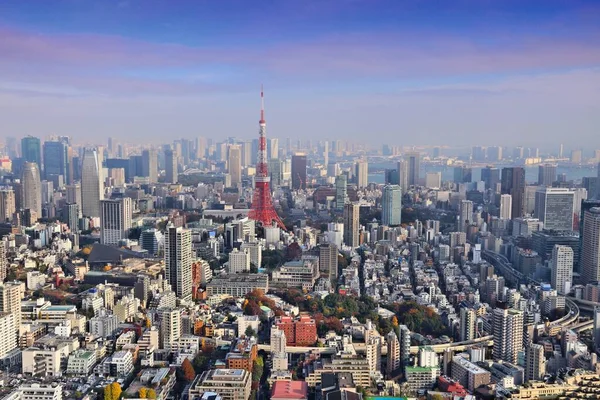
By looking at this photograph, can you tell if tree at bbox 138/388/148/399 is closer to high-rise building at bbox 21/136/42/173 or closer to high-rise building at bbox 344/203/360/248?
high-rise building at bbox 344/203/360/248

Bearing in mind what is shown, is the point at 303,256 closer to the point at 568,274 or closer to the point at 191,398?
the point at 568,274

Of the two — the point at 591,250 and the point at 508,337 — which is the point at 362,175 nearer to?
the point at 591,250

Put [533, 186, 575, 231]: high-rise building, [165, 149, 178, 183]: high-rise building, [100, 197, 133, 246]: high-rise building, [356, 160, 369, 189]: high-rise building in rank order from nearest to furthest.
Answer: [533, 186, 575, 231]: high-rise building
[100, 197, 133, 246]: high-rise building
[356, 160, 369, 189]: high-rise building
[165, 149, 178, 183]: high-rise building

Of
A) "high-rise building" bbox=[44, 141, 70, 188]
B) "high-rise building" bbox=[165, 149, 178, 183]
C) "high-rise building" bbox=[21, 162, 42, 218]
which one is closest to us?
"high-rise building" bbox=[21, 162, 42, 218]

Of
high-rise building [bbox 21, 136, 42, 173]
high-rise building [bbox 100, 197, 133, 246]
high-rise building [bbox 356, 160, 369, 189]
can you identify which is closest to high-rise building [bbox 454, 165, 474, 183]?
high-rise building [bbox 356, 160, 369, 189]

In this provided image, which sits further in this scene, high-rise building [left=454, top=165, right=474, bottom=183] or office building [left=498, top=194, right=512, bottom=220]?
high-rise building [left=454, top=165, right=474, bottom=183]

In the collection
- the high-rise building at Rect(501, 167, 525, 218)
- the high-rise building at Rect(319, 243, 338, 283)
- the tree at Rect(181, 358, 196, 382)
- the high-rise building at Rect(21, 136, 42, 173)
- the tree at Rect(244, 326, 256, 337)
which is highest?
the high-rise building at Rect(21, 136, 42, 173)
